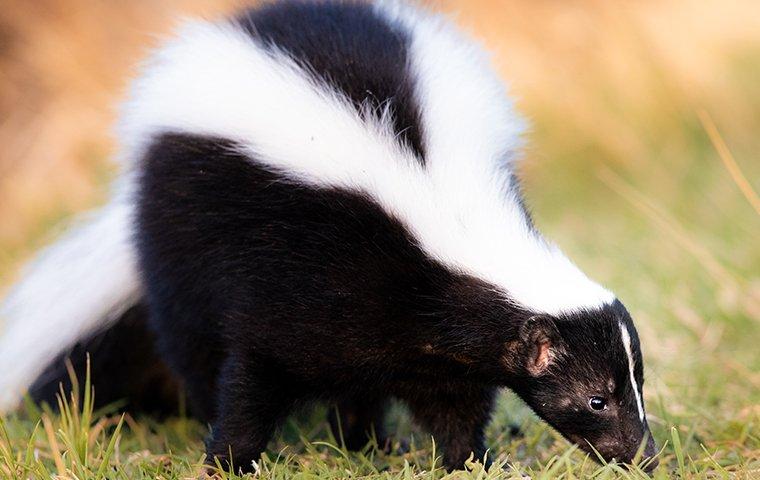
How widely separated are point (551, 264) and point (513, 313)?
233 mm

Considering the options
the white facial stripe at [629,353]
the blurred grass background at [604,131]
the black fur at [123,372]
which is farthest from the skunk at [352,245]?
the blurred grass background at [604,131]

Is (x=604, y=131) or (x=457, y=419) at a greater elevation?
(x=604, y=131)

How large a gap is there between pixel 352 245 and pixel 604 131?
611cm

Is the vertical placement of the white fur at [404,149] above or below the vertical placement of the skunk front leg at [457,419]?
above

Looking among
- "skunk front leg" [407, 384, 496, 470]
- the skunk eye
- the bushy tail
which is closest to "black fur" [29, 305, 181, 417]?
the bushy tail

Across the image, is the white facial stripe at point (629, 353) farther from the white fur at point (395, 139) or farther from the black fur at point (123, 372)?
the black fur at point (123, 372)

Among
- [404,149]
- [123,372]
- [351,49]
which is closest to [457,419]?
[404,149]

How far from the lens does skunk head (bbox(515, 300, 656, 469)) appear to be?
149 inches

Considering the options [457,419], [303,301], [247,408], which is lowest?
[247,408]

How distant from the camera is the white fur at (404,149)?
3.95 metres

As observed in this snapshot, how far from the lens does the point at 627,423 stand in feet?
12.7

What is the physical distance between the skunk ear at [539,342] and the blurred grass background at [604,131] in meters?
1.98

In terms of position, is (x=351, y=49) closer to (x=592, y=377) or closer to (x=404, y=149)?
(x=404, y=149)

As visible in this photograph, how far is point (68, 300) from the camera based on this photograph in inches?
206
